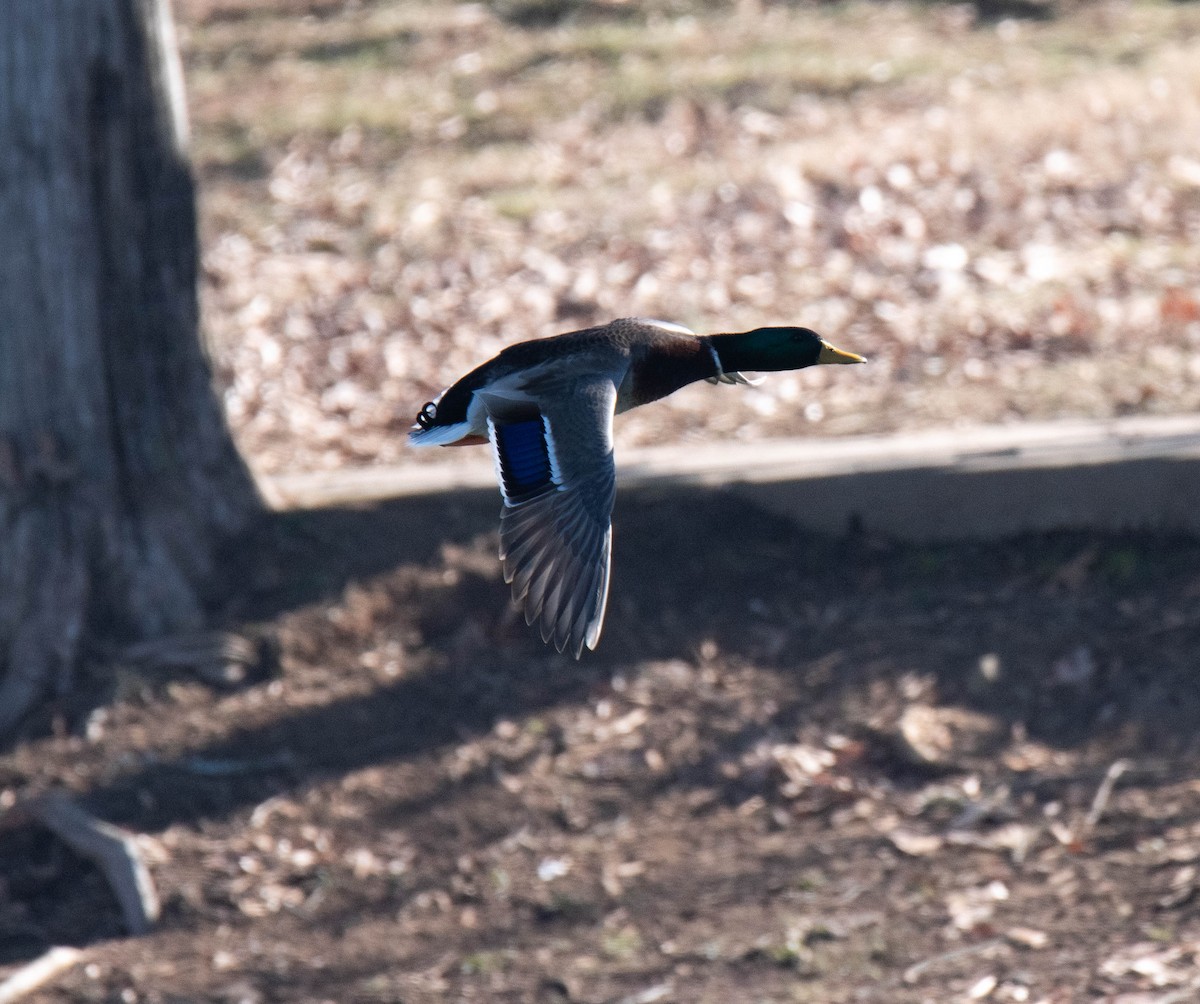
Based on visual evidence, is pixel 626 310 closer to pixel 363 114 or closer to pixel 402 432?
pixel 402 432

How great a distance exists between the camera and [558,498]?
312 cm

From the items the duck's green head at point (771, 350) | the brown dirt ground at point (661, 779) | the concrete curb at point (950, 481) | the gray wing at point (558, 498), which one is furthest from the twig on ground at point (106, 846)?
the duck's green head at point (771, 350)

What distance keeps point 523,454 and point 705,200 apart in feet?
19.1

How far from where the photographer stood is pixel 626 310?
25.6 feet

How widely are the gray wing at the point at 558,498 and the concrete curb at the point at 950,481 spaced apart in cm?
273

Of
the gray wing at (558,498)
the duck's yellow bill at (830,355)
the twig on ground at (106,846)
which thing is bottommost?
the twig on ground at (106,846)

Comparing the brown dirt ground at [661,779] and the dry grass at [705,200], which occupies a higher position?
the dry grass at [705,200]

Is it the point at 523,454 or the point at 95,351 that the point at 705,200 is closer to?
the point at 95,351

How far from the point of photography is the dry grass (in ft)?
23.5

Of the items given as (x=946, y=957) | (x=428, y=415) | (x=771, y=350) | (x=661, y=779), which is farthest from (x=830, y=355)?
(x=661, y=779)

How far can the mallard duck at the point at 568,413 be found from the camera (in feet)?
9.96

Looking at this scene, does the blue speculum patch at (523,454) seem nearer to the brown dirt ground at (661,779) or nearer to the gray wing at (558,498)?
the gray wing at (558,498)

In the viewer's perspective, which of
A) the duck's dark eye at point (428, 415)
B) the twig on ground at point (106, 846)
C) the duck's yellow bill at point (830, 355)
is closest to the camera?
the duck's yellow bill at point (830, 355)

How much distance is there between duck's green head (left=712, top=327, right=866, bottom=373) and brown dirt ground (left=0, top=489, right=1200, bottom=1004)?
173 cm
